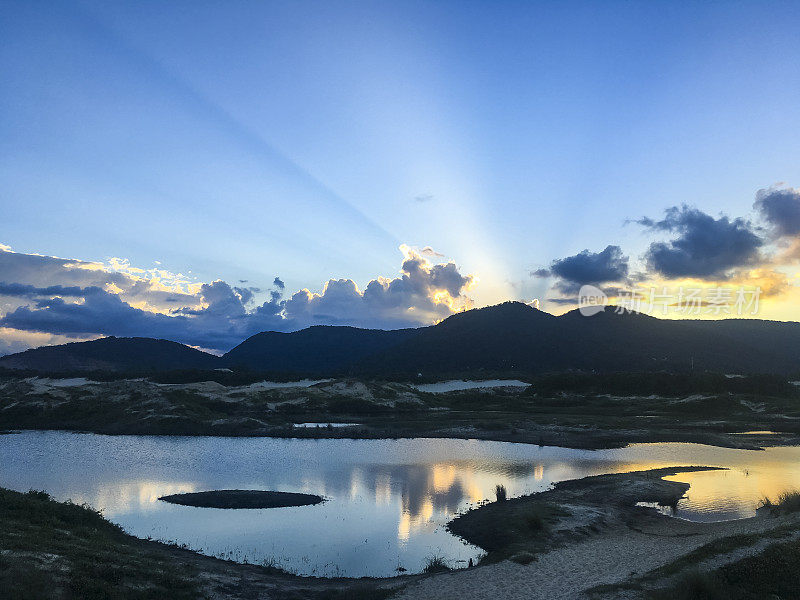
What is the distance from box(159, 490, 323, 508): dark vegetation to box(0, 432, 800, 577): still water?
1.27 meters

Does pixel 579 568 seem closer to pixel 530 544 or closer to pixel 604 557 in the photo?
pixel 604 557

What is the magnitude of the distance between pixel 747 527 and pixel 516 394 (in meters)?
119

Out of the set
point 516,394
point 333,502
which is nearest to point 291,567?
point 333,502

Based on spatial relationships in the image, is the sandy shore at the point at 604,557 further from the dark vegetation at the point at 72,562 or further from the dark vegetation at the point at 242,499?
the dark vegetation at the point at 242,499

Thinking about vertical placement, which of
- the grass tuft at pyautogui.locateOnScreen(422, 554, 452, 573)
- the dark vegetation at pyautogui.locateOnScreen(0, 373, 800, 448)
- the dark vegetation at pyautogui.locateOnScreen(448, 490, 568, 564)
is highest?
the dark vegetation at pyautogui.locateOnScreen(0, 373, 800, 448)

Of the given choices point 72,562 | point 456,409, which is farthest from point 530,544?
point 456,409

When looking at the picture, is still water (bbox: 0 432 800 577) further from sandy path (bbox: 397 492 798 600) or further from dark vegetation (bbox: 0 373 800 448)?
dark vegetation (bbox: 0 373 800 448)

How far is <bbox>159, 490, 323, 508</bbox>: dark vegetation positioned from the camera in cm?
4019

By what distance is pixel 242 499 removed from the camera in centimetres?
4122

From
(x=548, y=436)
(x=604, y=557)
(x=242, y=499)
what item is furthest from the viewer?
(x=548, y=436)

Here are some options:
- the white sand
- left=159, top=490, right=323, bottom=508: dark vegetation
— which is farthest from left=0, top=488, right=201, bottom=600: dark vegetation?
left=159, top=490, right=323, bottom=508: dark vegetation

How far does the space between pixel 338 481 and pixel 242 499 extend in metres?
10.5

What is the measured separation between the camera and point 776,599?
64.2 ft

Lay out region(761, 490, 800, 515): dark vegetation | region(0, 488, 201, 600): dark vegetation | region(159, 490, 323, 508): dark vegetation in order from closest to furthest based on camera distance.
Answer: region(0, 488, 201, 600): dark vegetation, region(761, 490, 800, 515): dark vegetation, region(159, 490, 323, 508): dark vegetation
